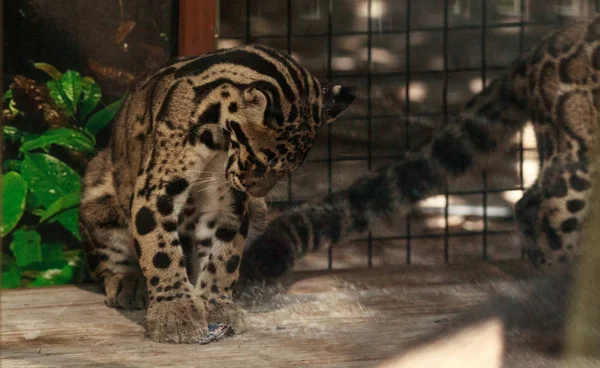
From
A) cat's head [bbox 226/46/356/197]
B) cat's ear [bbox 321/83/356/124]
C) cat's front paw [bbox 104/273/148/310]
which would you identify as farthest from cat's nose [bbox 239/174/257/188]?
cat's front paw [bbox 104/273/148/310]

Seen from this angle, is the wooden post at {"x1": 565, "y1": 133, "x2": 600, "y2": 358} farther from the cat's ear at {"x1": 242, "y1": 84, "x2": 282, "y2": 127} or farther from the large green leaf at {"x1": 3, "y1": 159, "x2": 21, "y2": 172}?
the large green leaf at {"x1": 3, "y1": 159, "x2": 21, "y2": 172}

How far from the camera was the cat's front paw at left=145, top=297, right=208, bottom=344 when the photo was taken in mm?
3588

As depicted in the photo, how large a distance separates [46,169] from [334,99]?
1424mm

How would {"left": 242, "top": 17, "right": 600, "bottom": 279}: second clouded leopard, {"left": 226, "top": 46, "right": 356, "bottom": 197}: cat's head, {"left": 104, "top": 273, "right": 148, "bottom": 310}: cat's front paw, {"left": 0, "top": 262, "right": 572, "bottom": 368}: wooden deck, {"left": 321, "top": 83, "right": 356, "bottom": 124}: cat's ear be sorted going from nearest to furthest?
{"left": 0, "top": 262, "right": 572, "bottom": 368}: wooden deck
{"left": 226, "top": 46, "right": 356, "bottom": 197}: cat's head
{"left": 321, "top": 83, "right": 356, "bottom": 124}: cat's ear
{"left": 242, "top": 17, "right": 600, "bottom": 279}: second clouded leopard
{"left": 104, "top": 273, "right": 148, "bottom": 310}: cat's front paw

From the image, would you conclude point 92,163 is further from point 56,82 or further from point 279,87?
point 279,87

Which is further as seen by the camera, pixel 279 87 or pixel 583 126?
pixel 583 126

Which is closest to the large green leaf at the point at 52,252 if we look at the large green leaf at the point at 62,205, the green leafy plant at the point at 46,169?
the green leafy plant at the point at 46,169

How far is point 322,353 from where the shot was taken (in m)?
3.42

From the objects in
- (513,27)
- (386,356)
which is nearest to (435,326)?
(386,356)

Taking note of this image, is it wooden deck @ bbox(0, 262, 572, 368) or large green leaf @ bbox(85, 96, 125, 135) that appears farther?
large green leaf @ bbox(85, 96, 125, 135)

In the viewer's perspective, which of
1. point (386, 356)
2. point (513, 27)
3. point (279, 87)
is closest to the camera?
point (386, 356)

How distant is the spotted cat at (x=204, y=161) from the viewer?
3555 mm

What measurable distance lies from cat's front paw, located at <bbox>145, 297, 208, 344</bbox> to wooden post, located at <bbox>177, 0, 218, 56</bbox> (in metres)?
1.13

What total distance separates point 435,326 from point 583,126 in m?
1.06
